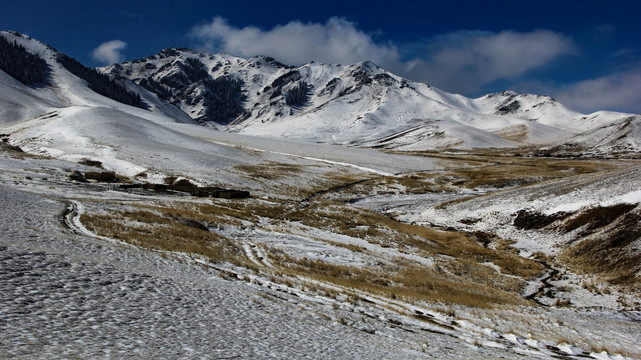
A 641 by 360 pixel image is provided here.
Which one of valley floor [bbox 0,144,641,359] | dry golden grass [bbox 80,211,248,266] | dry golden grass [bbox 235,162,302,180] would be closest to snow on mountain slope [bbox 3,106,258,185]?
dry golden grass [bbox 235,162,302,180]

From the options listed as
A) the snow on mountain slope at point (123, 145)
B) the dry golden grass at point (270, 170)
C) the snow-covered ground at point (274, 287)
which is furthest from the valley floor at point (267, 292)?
the dry golden grass at point (270, 170)

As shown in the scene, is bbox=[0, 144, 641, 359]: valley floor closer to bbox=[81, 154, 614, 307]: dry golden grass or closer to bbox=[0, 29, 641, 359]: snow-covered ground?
bbox=[0, 29, 641, 359]: snow-covered ground

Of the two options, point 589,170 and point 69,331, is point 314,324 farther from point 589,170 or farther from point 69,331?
point 589,170

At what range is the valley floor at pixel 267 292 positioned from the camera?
10883 mm

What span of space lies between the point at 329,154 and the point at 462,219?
290ft

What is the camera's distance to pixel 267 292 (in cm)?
1819

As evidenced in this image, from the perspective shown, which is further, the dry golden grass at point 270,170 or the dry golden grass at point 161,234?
the dry golden grass at point 270,170

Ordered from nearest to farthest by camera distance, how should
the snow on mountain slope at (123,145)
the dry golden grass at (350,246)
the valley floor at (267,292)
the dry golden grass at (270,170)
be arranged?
the valley floor at (267,292) → the dry golden grass at (350,246) → the snow on mountain slope at (123,145) → the dry golden grass at (270,170)

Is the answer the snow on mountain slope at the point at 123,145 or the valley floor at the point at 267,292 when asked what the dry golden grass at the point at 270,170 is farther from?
the valley floor at the point at 267,292

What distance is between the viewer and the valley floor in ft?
35.7

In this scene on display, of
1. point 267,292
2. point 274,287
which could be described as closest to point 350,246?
point 274,287

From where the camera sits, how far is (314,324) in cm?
1456

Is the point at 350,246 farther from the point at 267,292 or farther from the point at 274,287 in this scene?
the point at 267,292

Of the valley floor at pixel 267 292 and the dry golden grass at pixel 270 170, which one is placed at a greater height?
the dry golden grass at pixel 270 170
